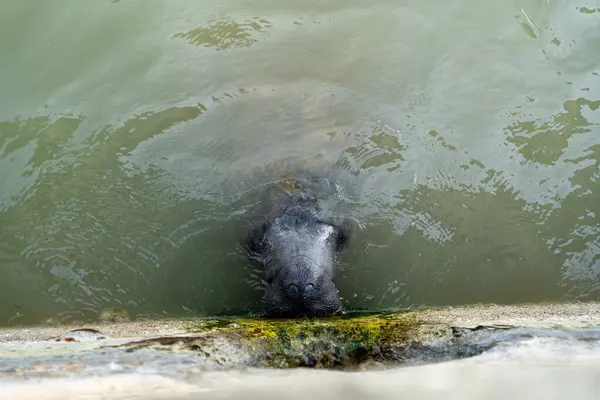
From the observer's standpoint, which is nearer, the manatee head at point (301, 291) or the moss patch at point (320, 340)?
the moss patch at point (320, 340)

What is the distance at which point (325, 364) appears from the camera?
3477 millimetres

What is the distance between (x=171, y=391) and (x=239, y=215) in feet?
7.91

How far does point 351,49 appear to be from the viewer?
6.60m

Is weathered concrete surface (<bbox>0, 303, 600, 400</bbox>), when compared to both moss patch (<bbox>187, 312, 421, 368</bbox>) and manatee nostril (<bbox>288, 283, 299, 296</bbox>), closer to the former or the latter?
moss patch (<bbox>187, 312, 421, 368</bbox>)

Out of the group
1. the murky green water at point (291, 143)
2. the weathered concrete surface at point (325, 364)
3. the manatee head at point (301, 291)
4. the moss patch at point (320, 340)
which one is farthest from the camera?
the murky green water at point (291, 143)

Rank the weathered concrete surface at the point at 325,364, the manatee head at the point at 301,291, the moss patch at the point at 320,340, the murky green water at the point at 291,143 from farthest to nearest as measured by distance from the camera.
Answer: the murky green water at the point at 291,143 → the manatee head at the point at 301,291 → the moss patch at the point at 320,340 → the weathered concrete surface at the point at 325,364

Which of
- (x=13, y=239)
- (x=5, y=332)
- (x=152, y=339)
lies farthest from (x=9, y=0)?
(x=152, y=339)

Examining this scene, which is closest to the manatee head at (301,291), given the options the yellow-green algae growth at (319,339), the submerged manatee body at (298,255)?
the submerged manatee body at (298,255)

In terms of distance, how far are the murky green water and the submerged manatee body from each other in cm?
30

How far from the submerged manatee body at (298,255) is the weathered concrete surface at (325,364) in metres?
0.64

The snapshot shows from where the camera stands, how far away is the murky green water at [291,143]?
17.3 feet

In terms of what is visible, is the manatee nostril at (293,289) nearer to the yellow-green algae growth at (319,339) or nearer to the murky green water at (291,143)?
the yellow-green algae growth at (319,339)

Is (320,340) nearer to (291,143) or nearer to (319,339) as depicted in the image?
(319,339)

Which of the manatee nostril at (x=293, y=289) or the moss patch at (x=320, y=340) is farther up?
the manatee nostril at (x=293, y=289)
